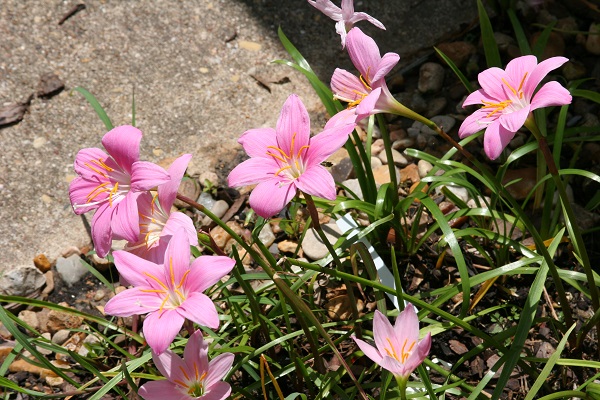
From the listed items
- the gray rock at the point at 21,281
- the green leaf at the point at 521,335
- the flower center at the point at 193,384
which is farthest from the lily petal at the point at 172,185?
the gray rock at the point at 21,281

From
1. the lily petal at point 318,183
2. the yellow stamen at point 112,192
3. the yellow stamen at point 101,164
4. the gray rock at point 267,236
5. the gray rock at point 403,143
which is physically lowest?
the gray rock at point 267,236

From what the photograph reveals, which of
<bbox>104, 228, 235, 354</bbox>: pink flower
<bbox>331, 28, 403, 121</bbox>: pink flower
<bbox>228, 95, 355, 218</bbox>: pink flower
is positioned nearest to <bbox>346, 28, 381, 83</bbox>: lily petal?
<bbox>331, 28, 403, 121</bbox>: pink flower

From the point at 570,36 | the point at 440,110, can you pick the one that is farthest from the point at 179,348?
the point at 570,36

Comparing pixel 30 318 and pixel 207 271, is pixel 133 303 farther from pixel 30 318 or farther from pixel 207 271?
pixel 30 318

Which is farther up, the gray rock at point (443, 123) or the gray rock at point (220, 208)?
the gray rock at point (443, 123)

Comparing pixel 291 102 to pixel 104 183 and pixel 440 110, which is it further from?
pixel 440 110

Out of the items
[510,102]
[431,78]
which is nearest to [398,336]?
[510,102]

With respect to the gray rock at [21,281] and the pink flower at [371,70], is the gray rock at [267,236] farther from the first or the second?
the pink flower at [371,70]
